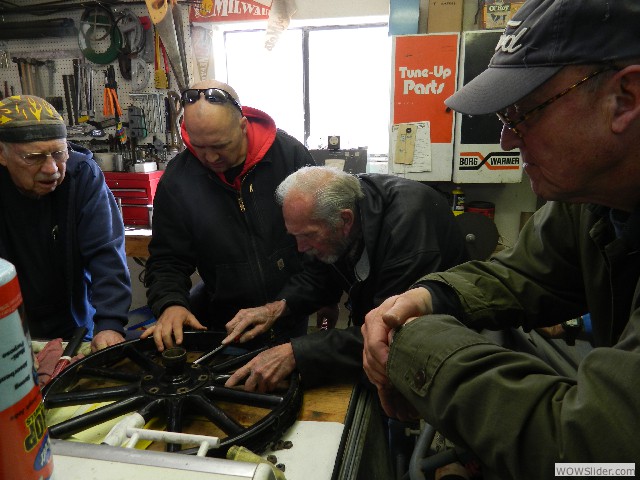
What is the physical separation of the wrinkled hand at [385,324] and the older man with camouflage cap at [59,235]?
1187 millimetres

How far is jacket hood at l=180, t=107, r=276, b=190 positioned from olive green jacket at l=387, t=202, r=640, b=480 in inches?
43.5

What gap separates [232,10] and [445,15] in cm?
169

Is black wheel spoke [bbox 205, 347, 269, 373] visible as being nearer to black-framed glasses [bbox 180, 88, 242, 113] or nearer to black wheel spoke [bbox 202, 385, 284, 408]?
black wheel spoke [bbox 202, 385, 284, 408]

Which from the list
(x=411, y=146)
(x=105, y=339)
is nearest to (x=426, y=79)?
(x=411, y=146)

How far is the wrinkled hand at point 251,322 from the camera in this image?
4.57 ft

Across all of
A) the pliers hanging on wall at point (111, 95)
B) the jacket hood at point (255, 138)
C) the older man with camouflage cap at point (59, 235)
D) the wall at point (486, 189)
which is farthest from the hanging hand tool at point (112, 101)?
the jacket hood at point (255, 138)

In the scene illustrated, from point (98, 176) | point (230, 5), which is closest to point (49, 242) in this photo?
point (98, 176)

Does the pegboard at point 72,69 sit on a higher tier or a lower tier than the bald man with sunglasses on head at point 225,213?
higher

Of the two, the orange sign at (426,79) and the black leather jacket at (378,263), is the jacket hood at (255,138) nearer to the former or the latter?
the black leather jacket at (378,263)

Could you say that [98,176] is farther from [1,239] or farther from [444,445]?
[444,445]

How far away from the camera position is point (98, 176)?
1.93 meters

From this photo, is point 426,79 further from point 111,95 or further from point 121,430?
point 121,430

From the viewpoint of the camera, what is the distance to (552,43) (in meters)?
0.68

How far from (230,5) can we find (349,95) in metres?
1.19
